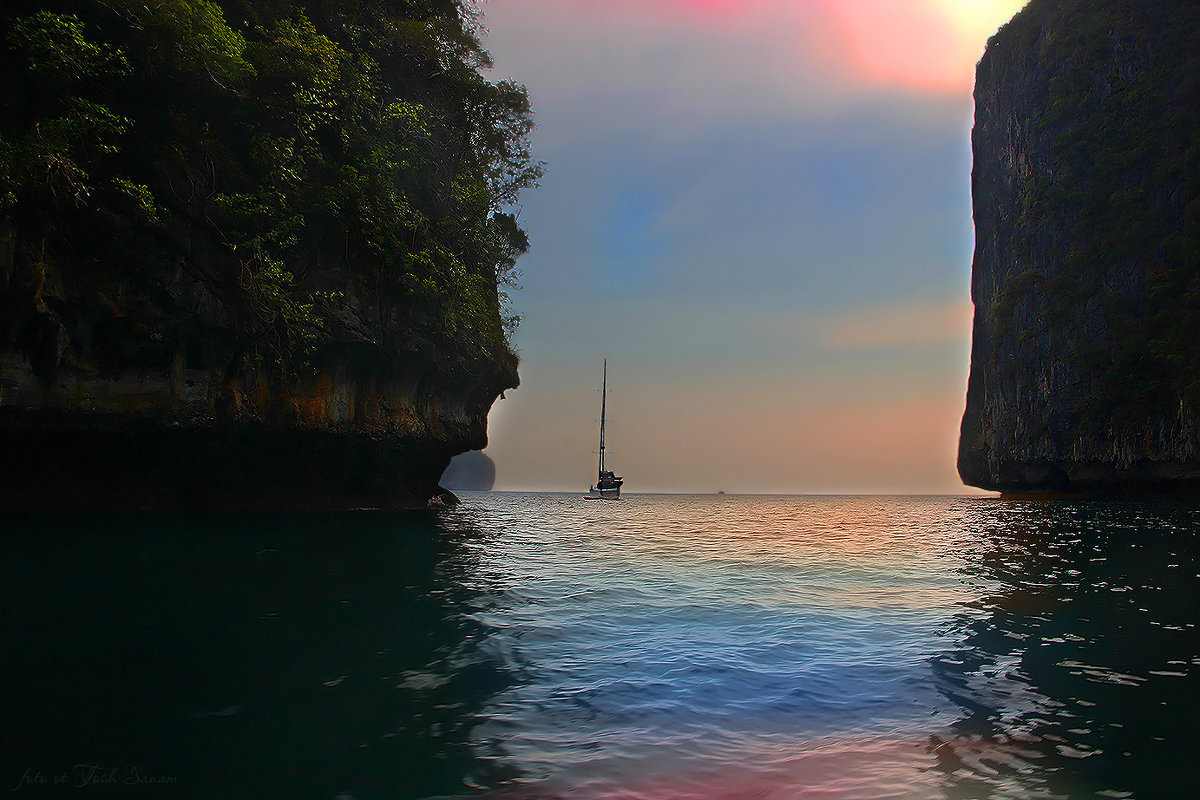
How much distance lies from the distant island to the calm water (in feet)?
20.7

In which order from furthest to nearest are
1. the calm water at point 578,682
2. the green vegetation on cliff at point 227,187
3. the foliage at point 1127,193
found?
1. the foliage at point 1127,193
2. the green vegetation on cliff at point 227,187
3. the calm water at point 578,682

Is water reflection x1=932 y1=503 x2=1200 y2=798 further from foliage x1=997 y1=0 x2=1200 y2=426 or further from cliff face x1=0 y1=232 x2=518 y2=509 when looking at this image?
foliage x1=997 y1=0 x2=1200 y2=426

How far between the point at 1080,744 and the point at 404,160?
21.4 m

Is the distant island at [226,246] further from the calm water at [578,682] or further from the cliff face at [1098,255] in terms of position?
the cliff face at [1098,255]

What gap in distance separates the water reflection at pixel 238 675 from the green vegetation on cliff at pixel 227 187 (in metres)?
7.14

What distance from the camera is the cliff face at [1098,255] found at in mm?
41531

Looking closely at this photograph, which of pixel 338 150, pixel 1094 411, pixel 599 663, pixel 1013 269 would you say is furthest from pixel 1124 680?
pixel 1013 269

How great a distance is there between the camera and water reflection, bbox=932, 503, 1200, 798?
359 cm

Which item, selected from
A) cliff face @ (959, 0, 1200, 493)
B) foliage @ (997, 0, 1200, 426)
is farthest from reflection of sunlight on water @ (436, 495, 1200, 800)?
foliage @ (997, 0, 1200, 426)

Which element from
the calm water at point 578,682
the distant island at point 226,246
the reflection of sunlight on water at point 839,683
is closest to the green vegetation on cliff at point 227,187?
the distant island at point 226,246

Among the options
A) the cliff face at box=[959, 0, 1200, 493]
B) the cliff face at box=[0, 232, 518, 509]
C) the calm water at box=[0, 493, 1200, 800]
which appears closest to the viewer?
the calm water at box=[0, 493, 1200, 800]

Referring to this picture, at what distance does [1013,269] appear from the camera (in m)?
56.8

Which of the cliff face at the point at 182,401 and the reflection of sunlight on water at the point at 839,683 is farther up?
the cliff face at the point at 182,401

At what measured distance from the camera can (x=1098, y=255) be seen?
4638 centimetres
